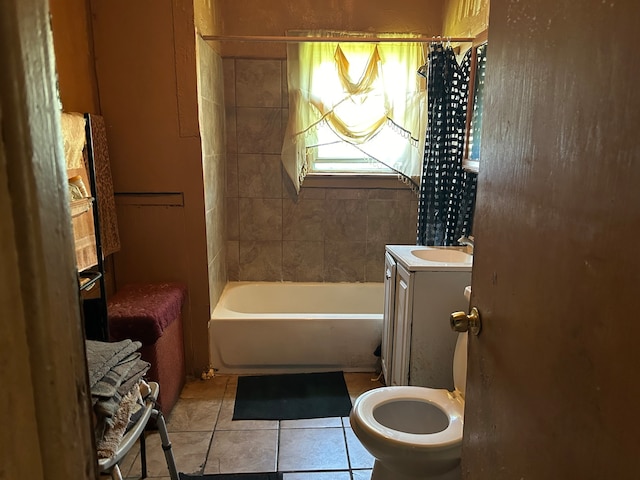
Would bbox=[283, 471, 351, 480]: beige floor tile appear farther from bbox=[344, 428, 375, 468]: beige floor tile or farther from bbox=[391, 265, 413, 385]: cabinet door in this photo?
bbox=[391, 265, 413, 385]: cabinet door

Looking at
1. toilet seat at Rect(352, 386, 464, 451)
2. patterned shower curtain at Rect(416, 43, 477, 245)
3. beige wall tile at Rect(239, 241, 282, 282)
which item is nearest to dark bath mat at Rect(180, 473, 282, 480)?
toilet seat at Rect(352, 386, 464, 451)

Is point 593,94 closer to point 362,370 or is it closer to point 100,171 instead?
point 100,171

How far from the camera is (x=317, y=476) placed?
6.40 feet

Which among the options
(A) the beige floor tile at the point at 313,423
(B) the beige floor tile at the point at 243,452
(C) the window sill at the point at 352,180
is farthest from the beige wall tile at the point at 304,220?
(B) the beige floor tile at the point at 243,452

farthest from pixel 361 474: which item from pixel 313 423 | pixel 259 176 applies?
pixel 259 176

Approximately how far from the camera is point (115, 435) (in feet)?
4.42

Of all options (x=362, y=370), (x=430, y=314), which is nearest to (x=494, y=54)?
(x=430, y=314)

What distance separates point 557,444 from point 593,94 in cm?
52

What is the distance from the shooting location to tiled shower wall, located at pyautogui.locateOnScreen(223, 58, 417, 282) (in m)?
3.12

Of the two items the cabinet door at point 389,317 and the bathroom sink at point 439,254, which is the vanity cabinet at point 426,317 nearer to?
the cabinet door at point 389,317

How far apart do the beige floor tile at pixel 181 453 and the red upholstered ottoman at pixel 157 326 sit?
0.16 m

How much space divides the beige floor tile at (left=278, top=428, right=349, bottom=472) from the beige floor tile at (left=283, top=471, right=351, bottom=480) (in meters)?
0.03

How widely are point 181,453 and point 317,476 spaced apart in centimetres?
60

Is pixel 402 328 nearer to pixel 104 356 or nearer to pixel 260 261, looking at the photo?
pixel 104 356
